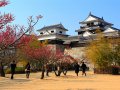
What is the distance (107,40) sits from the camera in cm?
3825

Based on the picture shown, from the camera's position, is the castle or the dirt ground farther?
the castle

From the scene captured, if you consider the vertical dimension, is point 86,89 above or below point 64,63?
below

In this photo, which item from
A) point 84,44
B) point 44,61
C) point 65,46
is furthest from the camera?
point 65,46

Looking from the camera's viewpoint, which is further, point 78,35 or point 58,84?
point 78,35

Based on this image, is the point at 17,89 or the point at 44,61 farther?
the point at 44,61

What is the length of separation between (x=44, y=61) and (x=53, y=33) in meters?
35.5

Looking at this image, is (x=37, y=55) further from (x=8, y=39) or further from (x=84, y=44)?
(x=84, y=44)

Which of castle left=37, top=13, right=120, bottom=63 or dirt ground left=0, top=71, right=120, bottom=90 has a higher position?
castle left=37, top=13, right=120, bottom=63

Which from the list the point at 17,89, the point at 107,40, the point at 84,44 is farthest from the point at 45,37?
the point at 17,89

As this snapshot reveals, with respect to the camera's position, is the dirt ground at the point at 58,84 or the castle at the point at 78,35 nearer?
the dirt ground at the point at 58,84

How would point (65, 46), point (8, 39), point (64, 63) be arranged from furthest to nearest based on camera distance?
point (65, 46)
point (64, 63)
point (8, 39)

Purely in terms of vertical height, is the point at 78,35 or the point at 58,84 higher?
the point at 78,35

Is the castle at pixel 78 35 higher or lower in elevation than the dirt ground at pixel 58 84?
higher

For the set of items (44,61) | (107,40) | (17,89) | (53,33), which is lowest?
(17,89)
